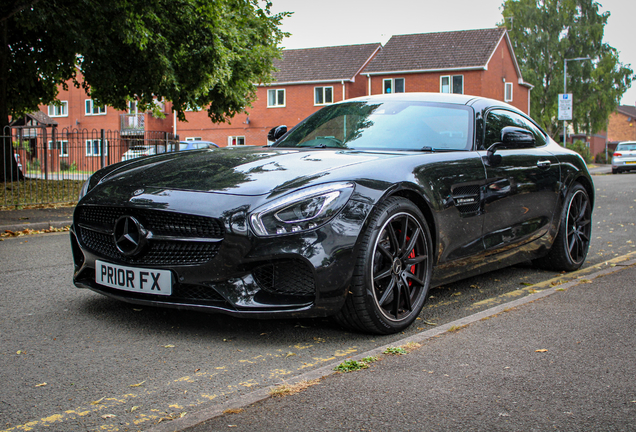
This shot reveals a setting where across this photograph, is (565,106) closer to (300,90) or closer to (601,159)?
(300,90)

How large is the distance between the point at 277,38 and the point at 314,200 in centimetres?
2093

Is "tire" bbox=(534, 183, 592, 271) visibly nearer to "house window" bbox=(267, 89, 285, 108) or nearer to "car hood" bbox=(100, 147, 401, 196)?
"car hood" bbox=(100, 147, 401, 196)

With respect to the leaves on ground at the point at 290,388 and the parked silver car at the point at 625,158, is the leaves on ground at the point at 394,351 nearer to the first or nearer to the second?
the leaves on ground at the point at 290,388

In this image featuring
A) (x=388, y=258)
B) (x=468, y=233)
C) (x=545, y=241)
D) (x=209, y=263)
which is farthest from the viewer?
(x=545, y=241)

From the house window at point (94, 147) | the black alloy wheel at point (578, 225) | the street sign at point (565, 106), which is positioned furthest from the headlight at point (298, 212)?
the street sign at point (565, 106)

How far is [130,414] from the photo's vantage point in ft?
8.59

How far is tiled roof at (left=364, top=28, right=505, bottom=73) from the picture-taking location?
4344 cm

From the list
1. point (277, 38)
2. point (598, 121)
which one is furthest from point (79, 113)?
point (598, 121)

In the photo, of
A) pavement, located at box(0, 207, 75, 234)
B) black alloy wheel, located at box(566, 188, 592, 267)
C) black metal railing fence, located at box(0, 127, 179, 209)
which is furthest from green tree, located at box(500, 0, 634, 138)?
black alloy wheel, located at box(566, 188, 592, 267)

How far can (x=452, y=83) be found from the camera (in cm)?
4384

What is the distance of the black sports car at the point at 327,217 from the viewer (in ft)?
11.2

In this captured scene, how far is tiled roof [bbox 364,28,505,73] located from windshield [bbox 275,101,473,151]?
39383 millimetres

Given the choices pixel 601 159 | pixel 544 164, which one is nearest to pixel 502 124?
pixel 544 164

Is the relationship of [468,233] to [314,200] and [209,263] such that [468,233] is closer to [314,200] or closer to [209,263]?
[314,200]
